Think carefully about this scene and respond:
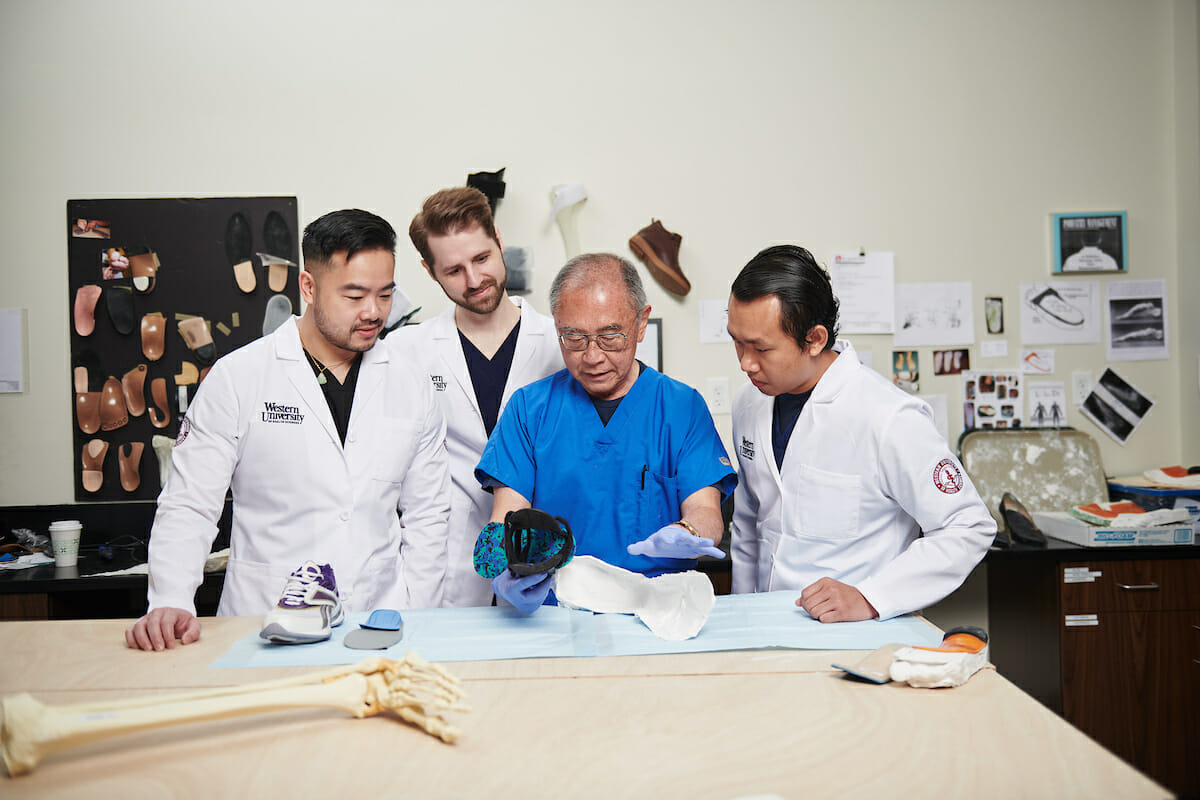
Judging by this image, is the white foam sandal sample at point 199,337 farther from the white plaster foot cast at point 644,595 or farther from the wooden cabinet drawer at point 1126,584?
the wooden cabinet drawer at point 1126,584

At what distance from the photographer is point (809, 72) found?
11.0 ft

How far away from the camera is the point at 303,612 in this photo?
1.48 meters

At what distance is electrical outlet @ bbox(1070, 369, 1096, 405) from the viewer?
3.42 m

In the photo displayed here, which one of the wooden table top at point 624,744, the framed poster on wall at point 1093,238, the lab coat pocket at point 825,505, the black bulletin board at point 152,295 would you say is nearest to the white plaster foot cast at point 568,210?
the black bulletin board at point 152,295

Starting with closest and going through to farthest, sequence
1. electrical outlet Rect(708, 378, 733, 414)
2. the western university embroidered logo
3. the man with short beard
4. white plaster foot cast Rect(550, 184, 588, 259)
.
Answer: the western university embroidered logo, the man with short beard, white plaster foot cast Rect(550, 184, 588, 259), electrical outlet Rect(708, 378, 733, 414)

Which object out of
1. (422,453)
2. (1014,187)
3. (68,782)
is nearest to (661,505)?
(422,453)

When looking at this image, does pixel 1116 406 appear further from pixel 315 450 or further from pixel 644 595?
pixel 315 450

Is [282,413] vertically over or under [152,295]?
under

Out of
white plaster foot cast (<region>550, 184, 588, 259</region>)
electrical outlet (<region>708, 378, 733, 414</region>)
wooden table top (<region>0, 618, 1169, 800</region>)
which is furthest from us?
electrical outlet (<region>708, 378, 733, 414</region>)

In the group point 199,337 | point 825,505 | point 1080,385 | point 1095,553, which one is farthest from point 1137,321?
point 199,337

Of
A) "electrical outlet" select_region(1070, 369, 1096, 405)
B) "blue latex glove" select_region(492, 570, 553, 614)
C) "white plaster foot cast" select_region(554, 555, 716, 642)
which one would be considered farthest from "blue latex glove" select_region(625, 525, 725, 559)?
"electrical outlet" select_region(1070, 369, 1096, 405)

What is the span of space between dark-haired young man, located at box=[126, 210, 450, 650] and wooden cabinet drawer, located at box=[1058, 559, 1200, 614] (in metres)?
2.22

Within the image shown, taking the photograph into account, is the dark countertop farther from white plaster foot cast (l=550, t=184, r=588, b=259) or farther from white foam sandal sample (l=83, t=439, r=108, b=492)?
white foam sandal sample (l=83, t=439, r=108, b=492)

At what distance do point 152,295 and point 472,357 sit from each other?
166 cm
